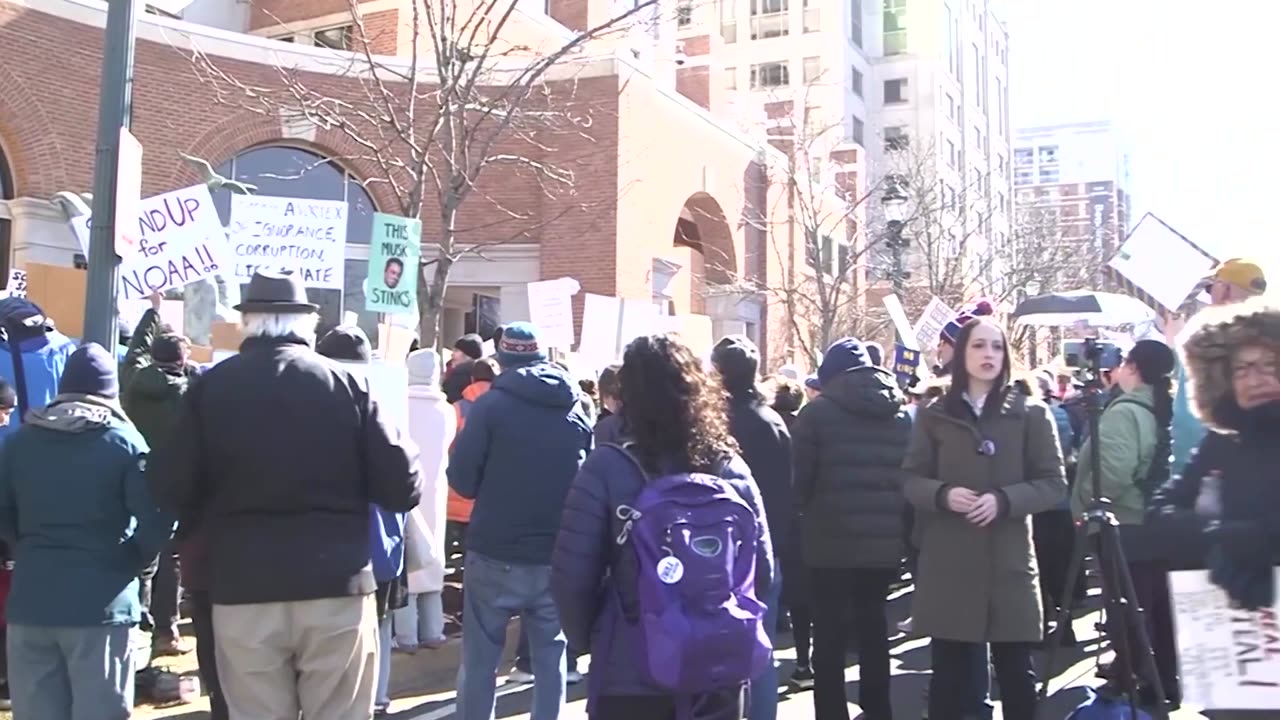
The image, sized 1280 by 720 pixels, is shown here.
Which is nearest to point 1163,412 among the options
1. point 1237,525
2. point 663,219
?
point 1237,525

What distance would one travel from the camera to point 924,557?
4.75 meters

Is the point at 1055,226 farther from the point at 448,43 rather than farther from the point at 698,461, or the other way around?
the point at 698,461

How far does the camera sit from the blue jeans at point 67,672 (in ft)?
12.9

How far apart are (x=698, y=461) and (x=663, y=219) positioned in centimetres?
1904

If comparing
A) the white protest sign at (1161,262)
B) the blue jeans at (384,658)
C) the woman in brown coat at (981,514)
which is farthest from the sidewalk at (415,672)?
the white protest sign at (1161,262)

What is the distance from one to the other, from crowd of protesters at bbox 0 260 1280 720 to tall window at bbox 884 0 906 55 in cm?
5697

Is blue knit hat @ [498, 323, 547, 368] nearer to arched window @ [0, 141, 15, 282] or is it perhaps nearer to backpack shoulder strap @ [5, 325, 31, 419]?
backpack shoulder strap @ [5, 325, 31, 419]

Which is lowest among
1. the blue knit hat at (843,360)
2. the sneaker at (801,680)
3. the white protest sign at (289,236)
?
the sneaker at (801,680)

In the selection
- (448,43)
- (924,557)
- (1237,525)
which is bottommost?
(924,557)

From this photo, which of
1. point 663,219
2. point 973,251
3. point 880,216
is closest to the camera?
point 663,219

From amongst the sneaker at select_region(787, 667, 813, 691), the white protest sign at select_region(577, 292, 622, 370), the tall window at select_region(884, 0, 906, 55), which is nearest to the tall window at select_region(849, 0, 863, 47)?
the tall window at select_region(884, 0, 906, 55)

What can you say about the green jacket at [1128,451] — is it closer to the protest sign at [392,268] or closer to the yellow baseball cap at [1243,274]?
the yellow baseball cap at [1243,274]

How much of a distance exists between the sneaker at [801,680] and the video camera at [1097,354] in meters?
2.54

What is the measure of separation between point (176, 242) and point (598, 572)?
17.5 feet
